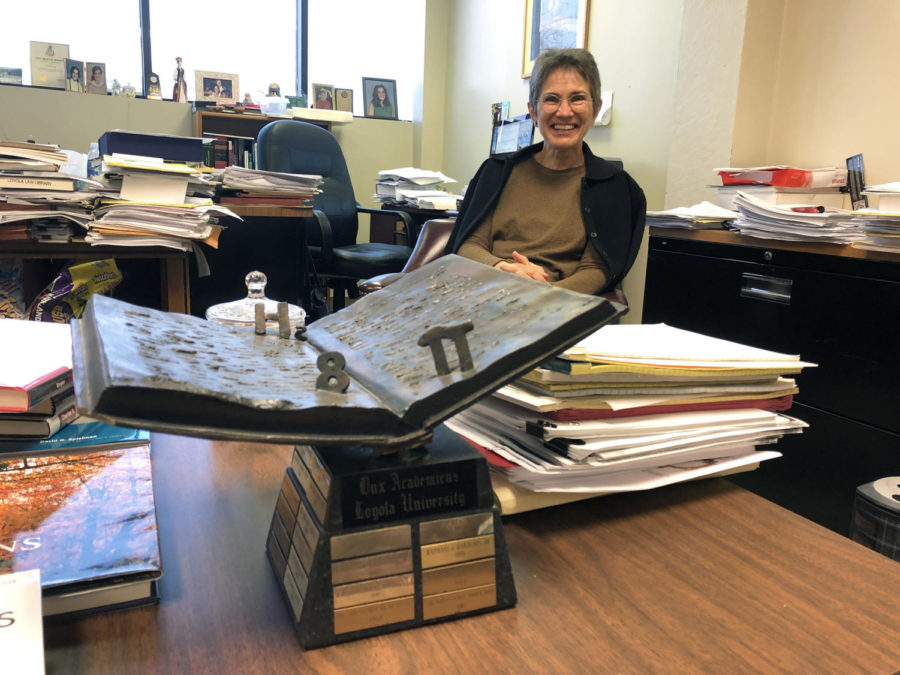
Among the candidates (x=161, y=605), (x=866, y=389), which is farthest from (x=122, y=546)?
(x=866, y=389)

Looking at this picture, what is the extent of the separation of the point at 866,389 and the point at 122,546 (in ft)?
5.39

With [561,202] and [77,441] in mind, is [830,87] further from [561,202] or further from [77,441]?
[77,441]

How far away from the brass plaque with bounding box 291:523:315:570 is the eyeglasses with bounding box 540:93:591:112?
185 centimetres

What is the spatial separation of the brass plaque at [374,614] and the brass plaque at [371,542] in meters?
0.04

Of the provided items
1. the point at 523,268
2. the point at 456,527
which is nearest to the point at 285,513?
the point at 456,527

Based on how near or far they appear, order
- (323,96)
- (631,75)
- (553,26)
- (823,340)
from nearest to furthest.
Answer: (823,340) → (631,75) → (553,26) → (323,96)

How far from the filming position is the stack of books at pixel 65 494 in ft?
1.61

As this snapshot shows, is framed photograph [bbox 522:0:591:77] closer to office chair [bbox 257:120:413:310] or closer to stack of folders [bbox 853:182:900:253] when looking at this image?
office chair [bbox 257:120:413:310]

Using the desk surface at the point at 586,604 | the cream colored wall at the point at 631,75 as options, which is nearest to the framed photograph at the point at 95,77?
the cream colored wall at the point at 631,75

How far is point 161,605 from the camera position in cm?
50

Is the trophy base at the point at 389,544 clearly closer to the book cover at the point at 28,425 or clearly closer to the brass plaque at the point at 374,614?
the brass plaque at the point at 374,614

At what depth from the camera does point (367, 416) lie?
404mm

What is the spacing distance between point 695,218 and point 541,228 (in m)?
0.48

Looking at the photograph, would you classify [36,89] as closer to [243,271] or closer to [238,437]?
[243,271]
